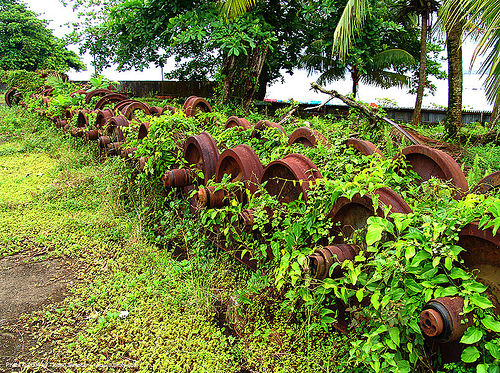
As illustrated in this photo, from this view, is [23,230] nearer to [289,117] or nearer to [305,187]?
[305,187]

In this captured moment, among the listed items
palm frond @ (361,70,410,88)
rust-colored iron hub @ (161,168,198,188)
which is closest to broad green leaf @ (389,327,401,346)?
rust-colored iron hub @ (161,168,198,188)

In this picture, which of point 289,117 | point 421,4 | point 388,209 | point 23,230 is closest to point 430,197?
point 388,209

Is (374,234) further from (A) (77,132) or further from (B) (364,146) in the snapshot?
(A) (77,132)

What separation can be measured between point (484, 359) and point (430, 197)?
3.35 feet

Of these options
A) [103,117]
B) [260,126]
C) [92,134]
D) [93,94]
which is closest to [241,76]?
[93,94]

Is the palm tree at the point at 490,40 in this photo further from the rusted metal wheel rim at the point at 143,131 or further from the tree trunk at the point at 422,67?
the tree trunk at the point at 422,67

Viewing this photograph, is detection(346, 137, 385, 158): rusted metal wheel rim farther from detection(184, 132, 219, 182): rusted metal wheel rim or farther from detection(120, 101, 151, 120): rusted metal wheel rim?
detection(120, 101, 151, 120): rusted metal wheel rim

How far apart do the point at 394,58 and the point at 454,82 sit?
6.28 metres

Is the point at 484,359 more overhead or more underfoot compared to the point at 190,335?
more overhead

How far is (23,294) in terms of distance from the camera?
104 inches

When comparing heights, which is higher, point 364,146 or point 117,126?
point 364,146

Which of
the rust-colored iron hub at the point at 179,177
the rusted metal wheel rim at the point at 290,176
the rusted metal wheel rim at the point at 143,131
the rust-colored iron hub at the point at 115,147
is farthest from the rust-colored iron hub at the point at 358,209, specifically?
the rust-colored iron hub at the point at 115,147

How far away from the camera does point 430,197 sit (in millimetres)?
2230

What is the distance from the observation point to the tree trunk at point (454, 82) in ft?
30.1
